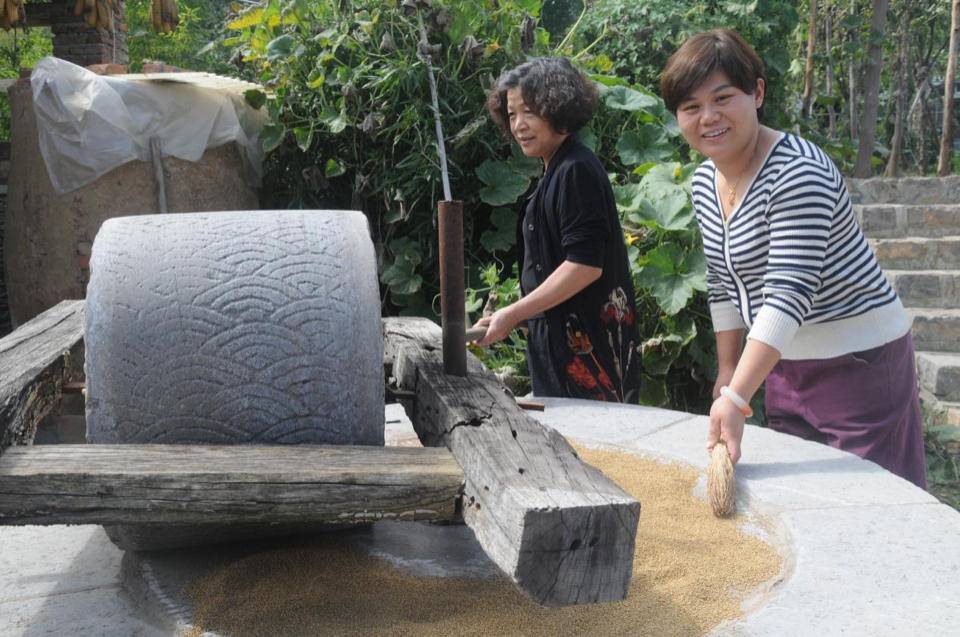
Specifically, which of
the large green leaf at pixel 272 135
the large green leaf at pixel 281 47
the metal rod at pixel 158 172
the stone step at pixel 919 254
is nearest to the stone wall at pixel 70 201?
the metal rod at pixel 158 172

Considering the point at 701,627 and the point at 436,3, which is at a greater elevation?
the point at 436,3

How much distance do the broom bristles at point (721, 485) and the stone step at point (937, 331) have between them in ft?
11.5

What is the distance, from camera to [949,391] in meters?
4.82

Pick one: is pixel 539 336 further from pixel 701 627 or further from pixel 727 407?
pixel 701 627

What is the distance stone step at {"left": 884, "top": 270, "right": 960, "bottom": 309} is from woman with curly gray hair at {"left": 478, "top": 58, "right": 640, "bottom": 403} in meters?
3.16

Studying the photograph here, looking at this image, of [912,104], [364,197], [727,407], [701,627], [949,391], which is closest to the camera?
[701,627]

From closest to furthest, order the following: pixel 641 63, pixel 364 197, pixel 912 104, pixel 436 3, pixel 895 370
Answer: pixel 895 370, pixel 436 3, pixel 364 197, pixel 641 63, pixel 912 104

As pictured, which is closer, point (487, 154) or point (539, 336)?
point (539, 336)

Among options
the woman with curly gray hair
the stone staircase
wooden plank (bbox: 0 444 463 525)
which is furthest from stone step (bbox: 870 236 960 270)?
wooden plank (bbox: 0 444 463 525)

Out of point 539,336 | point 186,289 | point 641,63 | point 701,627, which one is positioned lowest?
point 701,627

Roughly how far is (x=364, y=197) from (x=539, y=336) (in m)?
2.82

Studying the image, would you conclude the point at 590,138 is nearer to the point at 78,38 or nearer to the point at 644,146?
the point at 644,146

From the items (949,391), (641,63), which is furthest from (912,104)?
(949,391)

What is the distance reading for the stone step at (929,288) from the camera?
558cm
